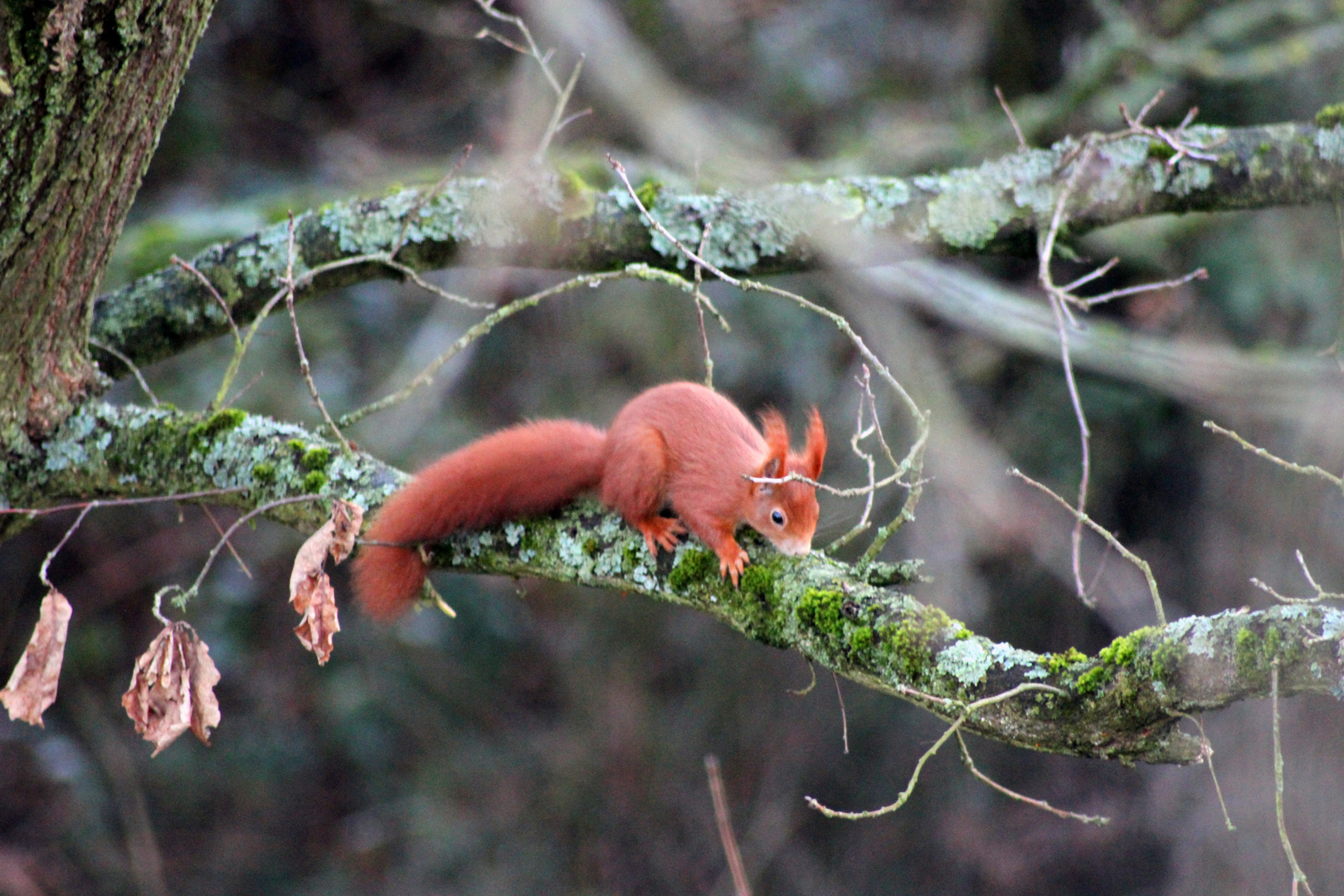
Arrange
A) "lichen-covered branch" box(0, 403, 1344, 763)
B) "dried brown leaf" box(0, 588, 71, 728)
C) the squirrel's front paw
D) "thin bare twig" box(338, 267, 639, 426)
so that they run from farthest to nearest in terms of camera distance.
Result: "thin bare twig" box(338, 267, 639, 426) < the squirrel's front paw < "dried brown leaf" box(0, 588, 71, 728) < "lichen-covered branch" box(0, 403, 1344, 763)

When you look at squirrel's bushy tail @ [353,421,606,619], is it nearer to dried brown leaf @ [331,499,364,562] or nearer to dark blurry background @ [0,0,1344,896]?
dried brown leaf @ [331,499,364,562]

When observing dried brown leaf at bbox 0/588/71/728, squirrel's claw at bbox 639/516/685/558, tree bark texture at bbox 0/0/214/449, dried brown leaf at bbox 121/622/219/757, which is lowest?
squirrel's claw at bbox 639/516/685/558

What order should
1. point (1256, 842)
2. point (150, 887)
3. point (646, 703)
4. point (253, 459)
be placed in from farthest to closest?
1. point (646, 703)
2. point (150, 887)
3. point (1256, 842)
4. point (253, 459)

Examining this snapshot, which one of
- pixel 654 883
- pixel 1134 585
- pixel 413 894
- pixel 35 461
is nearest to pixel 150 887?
pixel 413 894

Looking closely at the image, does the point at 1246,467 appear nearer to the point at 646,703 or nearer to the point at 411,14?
the point at 646,703

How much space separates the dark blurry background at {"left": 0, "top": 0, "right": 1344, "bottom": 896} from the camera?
4742 mm

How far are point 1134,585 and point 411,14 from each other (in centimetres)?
403

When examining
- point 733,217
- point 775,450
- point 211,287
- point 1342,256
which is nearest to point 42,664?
point 211,287

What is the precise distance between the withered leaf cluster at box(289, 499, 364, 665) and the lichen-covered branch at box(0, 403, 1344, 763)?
254 mm

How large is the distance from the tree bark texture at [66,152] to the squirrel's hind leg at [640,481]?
0.98 m

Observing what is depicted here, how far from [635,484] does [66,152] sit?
1092 mm

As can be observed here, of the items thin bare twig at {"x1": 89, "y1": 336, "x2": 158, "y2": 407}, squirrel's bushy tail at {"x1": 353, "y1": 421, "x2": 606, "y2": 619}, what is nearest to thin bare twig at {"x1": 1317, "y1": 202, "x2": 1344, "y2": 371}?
squirrel's bushy tail at {"x1": 353, "y1": 421, "x2": 606, "y2": 619}

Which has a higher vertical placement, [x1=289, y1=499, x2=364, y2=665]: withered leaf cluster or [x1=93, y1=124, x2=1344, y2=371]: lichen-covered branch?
[x1=93, y1=124, x2=1344, y2=371]: lichen-covered branch

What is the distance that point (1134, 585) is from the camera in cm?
491
